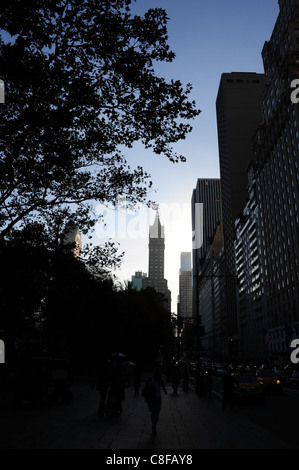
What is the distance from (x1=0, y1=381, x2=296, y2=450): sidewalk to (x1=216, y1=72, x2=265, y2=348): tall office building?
444 feet

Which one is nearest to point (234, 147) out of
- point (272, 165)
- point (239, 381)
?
point (272, 165)

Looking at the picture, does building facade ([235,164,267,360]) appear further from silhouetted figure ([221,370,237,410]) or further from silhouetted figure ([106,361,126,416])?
silhouetted figure ([106,361,126,416])

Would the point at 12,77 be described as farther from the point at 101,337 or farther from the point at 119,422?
the point at 101,337

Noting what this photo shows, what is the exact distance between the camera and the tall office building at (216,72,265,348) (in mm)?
149375

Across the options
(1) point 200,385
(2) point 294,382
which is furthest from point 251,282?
(1) point 200,385

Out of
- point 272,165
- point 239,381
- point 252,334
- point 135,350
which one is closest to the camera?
point 239,381

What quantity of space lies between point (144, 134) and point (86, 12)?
4031mm

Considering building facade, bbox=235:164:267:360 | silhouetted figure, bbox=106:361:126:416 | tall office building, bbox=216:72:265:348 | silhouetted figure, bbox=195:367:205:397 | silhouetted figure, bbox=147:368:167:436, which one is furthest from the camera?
tall office building, bbox=216:72:265:348

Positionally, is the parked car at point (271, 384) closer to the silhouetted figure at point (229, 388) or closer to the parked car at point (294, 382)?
the parked car at point (294, 382)

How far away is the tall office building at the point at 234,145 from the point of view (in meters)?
149

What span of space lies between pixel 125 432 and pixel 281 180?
84508 mm

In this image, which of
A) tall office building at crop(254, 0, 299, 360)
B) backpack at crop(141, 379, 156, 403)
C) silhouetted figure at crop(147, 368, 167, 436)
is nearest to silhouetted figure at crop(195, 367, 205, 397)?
silhouetted figure at crop(147, 368, 167, 436)

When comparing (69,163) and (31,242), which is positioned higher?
(69,163)
